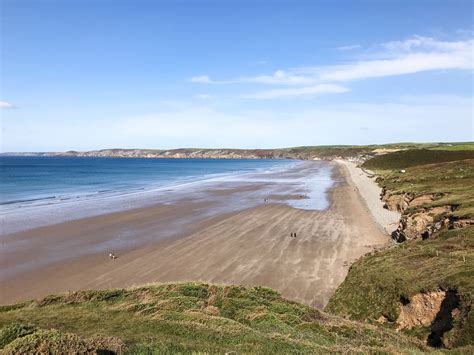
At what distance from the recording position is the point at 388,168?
11875cm

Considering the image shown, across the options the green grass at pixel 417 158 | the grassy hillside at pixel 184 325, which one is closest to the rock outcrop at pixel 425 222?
the grassy hillside at pixel 184 325

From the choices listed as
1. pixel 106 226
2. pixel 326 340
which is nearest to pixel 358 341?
pixel 326 340

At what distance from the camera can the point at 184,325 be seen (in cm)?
1138

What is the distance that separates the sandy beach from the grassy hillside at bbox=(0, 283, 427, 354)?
7.97 meters

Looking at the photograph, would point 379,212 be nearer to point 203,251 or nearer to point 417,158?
point 203,251

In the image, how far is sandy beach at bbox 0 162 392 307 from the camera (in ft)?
84.1

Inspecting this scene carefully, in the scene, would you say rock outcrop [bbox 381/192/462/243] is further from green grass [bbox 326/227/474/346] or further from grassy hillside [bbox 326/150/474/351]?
green grass [bbox 326/227/474/346]

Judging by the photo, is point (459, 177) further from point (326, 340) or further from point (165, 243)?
point (326, 340)

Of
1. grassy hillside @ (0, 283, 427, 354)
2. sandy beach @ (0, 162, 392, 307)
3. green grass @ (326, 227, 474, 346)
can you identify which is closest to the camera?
grassy hillside @ (0, 283, 427, 354)

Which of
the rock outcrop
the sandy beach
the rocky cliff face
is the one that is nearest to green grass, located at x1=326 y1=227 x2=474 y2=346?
the sandy beach

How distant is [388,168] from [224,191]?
61.7m

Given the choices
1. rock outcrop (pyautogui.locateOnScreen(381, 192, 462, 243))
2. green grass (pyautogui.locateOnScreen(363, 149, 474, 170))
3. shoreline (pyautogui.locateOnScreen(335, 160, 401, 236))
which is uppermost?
green grass (pyautogui.locateOnScreen(363, 149, 474, 170))

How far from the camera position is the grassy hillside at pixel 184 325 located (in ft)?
28.2

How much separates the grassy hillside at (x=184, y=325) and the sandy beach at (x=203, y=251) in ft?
26.2
